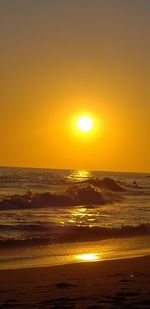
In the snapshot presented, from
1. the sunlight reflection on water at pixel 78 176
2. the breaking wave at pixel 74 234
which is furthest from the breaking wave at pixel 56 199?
the sunlight reflection on water at pixel 78 176

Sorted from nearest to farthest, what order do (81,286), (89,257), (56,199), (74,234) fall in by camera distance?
1. (81,286)
2. (89,257)
3. (74,234)
4. (56,199)

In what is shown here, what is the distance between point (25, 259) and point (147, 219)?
1207 cm

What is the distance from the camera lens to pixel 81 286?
29.0 feet

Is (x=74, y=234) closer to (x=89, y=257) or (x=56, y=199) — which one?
(x=89, y=257)

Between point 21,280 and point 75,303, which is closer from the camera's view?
point 75,303

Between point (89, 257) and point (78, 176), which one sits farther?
point (78, 176)

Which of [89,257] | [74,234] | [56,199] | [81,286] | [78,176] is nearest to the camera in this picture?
[81,286]

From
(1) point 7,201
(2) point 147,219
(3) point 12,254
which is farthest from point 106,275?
(1) point 7,201

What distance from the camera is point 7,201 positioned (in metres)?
31.4

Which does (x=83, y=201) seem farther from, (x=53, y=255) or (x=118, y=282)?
(x=118, y=282)

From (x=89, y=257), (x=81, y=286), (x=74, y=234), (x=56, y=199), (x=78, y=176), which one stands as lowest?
(x=81, y=286)

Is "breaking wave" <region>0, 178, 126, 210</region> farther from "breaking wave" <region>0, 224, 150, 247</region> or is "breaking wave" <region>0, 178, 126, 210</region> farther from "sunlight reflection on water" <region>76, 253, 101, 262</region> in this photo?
"sunlight reflection on water" <region>76, 253, 101, 262</region>

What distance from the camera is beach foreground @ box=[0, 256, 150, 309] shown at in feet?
24.2

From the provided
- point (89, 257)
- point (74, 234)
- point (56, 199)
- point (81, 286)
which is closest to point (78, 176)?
point (56, 199)
